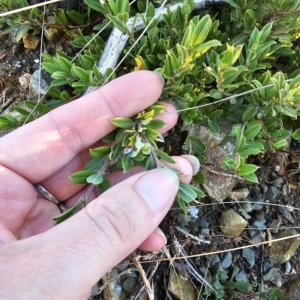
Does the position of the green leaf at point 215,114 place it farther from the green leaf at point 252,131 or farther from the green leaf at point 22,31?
the green leaf at point 22,31

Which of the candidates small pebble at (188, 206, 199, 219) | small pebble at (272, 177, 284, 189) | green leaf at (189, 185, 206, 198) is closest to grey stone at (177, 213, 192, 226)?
small pebble at (188, 206, 199, 219)

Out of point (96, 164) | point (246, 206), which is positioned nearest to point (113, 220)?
point (96, 164)

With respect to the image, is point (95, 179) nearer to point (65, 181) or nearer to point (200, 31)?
point (65, 181)

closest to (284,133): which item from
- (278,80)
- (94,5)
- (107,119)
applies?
(278,80)

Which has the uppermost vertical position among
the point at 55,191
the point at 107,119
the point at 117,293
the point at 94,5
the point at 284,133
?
the point at 94,5

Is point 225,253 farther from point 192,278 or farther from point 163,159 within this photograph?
point 163,159
